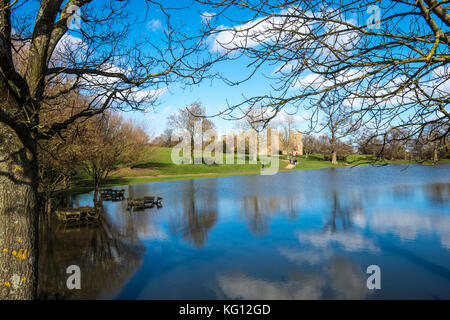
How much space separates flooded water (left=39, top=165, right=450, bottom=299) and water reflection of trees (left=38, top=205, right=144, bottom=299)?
1.2 inches

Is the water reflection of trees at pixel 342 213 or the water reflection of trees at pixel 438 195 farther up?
the water reflection of trees at pixel 438 195

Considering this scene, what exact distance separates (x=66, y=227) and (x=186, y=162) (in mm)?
39460

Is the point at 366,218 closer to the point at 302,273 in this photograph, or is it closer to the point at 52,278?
the point at 302,273

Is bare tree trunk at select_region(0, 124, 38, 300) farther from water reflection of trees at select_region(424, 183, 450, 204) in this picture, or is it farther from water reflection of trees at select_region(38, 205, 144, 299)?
water reflection of trees at select_region(424, 183, 450, 204)

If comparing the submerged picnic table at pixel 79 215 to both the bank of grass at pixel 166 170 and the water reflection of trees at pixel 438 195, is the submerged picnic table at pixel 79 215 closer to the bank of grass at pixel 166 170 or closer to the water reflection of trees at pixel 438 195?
the water reflection of trees at pixel 438 195

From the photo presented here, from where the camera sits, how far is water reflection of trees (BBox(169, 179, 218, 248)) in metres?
11.2

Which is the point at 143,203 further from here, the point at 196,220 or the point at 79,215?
the point at 196,220

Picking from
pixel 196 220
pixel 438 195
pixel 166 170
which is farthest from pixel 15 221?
pixel 166 170

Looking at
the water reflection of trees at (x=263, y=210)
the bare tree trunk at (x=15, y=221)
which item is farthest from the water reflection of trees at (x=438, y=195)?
the bare tree trunk at (x=15, y=221)

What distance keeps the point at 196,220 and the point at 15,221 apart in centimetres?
1019

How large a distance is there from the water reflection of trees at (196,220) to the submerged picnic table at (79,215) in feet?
11.5

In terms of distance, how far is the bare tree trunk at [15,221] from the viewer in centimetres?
388

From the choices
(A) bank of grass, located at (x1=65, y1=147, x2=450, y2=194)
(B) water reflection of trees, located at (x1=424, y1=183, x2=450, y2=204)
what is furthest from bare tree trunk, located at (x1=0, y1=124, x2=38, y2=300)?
(A) bank of grass, located at (x1=65, y1=147, x2=450, y2=194)
